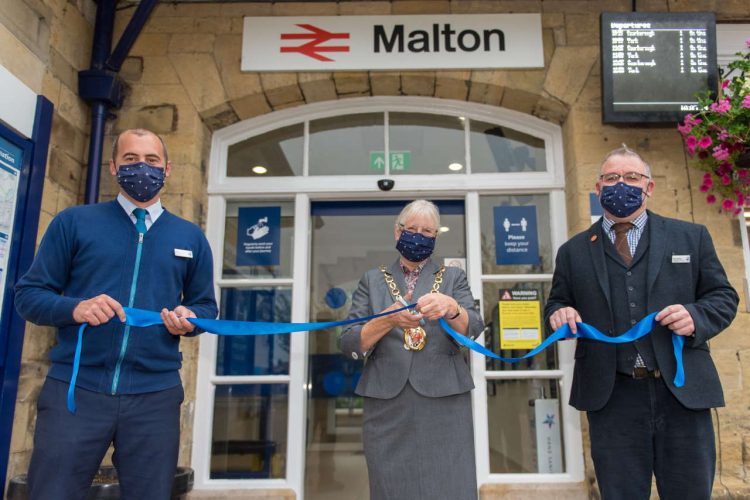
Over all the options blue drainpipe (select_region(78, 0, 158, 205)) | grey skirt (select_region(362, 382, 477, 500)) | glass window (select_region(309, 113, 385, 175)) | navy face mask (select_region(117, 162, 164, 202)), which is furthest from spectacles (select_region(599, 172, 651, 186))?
blue drainpipe (select_region(78, 0, 158, 205))

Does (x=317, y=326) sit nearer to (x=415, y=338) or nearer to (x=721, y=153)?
(x=415, y=338)

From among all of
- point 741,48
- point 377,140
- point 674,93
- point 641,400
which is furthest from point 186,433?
point 741,48

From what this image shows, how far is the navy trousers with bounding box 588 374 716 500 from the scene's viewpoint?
205 cm

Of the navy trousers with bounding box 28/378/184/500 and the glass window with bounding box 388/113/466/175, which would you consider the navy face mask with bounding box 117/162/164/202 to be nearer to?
the navy trousers with bounding box 28/378/184/500

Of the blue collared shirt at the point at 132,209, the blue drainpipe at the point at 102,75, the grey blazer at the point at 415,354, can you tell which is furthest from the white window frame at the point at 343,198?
the blue collared shirt at the point at 132,209

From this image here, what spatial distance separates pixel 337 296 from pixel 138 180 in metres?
3.08

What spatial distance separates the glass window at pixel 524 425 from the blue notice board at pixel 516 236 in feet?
2.70

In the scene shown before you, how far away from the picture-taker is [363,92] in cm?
423

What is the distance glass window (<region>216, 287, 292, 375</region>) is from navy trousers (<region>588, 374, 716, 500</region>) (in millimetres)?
2329

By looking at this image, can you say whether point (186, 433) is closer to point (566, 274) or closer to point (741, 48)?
point (566, 274)

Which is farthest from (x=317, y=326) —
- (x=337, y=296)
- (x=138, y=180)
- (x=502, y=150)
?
(x=337, y=296)

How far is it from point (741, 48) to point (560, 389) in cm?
258

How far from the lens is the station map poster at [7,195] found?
2.97m

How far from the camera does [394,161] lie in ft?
14.0
